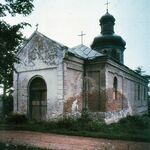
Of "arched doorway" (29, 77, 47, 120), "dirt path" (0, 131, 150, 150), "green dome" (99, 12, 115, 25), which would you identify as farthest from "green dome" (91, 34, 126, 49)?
"dirt path" (0, 131, 150, 150)

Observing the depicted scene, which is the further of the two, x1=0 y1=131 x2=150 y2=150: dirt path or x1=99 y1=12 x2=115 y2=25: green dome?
x1=99 y1=12 x2=115 y2=25: green dome

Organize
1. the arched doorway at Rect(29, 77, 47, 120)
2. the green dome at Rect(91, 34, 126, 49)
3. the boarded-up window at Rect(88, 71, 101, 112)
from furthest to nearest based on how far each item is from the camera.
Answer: the green dome at Rect(91, 34, 126, 49), the boarded-up window at Rect(88, 71, 101, 112), the arched doorway at Rect(29, 77, 47, 120)

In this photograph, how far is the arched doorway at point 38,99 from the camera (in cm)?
1466

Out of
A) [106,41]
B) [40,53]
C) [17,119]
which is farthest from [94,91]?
[106,41]

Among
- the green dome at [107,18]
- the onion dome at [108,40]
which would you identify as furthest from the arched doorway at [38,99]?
the green dome at [107,18]

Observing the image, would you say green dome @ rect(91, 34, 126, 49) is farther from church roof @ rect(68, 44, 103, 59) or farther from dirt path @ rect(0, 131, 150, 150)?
dirt path @ rect(0, 131, 150, 150)

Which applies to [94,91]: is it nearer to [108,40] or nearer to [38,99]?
[38,99]

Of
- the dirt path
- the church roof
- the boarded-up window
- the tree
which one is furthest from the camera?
the church roof

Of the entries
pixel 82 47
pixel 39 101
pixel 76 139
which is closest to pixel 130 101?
pixel 82 47

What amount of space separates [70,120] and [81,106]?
2.56 metres

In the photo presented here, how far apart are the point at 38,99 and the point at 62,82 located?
8.56 ft

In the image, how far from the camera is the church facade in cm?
1361

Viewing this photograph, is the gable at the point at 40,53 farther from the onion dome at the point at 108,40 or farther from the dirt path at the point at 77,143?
the onion dome at the point at 108,40

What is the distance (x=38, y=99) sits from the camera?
1498cm
